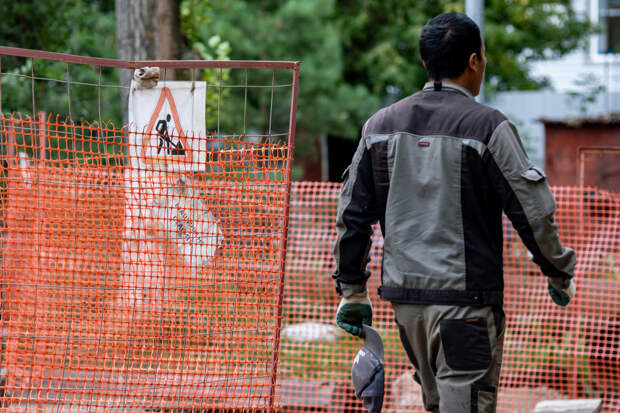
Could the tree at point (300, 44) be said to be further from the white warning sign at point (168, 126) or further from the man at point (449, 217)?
the man at point (449, 217)

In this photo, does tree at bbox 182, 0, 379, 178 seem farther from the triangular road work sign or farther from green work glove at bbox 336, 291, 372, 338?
green work glove at bbox 336, 291, 372, 338

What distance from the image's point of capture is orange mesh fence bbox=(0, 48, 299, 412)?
4066 millimetres

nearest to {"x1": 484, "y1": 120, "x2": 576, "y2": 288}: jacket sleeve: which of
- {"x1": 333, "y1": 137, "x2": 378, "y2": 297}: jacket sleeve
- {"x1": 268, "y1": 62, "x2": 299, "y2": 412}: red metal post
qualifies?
{"x1": 333, "y1": 137, "x2": 378, "y2": 297}: jacket sleeve

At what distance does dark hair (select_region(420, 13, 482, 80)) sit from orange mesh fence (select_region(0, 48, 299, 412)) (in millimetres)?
968

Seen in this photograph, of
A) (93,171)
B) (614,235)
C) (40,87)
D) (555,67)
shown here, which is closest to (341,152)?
(555,67)

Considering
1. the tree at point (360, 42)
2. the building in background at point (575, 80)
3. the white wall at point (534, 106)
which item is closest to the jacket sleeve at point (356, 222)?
the tree at point (360, 42)

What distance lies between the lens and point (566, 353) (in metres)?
6.62

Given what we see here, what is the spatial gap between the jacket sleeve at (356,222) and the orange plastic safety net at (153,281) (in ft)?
2.70

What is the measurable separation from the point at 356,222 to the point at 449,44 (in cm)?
87

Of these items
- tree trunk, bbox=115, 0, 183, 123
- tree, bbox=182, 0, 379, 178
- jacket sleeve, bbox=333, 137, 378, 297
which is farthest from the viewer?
tree, bbox=182, 0, 379, 178

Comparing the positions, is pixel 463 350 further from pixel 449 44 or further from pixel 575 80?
pixel 575 80

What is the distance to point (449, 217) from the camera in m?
3.15

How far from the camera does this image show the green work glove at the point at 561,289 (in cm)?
323

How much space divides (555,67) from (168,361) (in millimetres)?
19670
